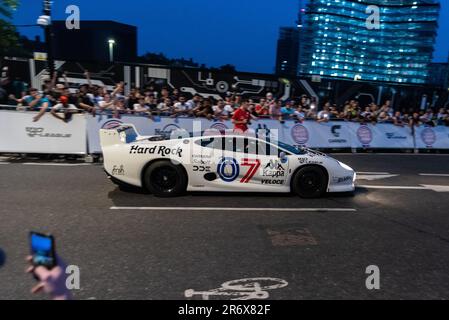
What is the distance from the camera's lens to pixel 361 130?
1328cm

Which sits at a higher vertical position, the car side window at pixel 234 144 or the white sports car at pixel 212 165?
the car side window at pixel 234 144

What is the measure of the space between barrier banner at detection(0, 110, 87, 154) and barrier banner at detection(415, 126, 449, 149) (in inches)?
500

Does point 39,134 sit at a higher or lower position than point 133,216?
higher

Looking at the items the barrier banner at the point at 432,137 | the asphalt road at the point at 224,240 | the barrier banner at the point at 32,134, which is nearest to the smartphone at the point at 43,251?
the asphalt road at the point at 224,240

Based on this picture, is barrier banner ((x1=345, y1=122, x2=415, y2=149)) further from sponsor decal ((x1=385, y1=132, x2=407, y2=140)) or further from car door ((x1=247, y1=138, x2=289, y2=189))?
car door ((x1=247, y1=138, x2=289, y2=189))

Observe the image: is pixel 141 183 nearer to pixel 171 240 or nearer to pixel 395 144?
pixel 171 240

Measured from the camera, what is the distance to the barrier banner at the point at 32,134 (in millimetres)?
9500

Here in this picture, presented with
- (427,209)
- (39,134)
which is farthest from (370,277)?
(39,134)

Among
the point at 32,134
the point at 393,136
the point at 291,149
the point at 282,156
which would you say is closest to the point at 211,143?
the point at 282,156

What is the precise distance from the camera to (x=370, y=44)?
117 meters

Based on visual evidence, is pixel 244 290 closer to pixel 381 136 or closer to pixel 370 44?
pixel 381 136

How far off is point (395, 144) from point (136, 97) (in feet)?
32.2

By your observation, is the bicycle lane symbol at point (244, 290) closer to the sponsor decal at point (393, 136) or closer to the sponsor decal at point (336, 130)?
the sponsor decal at point (336, 130)

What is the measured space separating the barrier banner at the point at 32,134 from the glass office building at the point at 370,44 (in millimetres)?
Result: 105759
